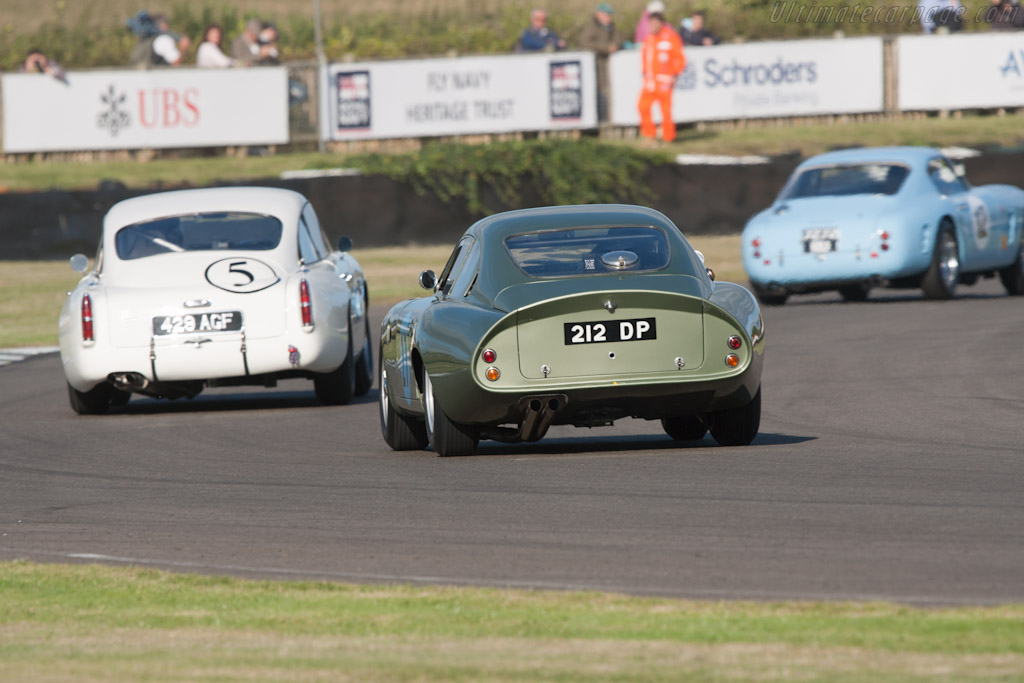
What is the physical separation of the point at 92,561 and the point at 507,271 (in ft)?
9.62

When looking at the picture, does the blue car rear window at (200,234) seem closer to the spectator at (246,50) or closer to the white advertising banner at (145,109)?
the white advertising banner at (145,109)

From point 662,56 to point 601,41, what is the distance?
195 cm

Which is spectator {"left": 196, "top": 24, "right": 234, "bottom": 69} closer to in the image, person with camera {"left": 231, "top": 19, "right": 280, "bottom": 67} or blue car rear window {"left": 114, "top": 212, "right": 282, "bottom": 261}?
person with camera {"left": 231, "top": 19, "right": 280, "bottom": 67}

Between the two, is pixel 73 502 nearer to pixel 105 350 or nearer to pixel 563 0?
pixel 105 350

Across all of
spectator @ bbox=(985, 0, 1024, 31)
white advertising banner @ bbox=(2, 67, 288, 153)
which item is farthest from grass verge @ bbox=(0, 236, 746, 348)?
spectator @ bbox=(985, 0, 1024, 31)

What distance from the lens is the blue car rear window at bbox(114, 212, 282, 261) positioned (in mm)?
13070

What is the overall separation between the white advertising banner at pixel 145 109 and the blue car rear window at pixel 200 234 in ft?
57.7

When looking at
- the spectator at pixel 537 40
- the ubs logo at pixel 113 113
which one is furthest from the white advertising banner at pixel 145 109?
the spectator at pixel 537 40

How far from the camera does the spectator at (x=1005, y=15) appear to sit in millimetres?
31734

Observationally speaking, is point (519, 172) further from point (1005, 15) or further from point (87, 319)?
point (87, 319)

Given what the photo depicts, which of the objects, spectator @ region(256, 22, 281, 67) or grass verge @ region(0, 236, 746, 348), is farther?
spectator @ region(256, 22, 281, 67)

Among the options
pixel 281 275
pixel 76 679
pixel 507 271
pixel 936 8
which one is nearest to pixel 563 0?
pixel 936 8

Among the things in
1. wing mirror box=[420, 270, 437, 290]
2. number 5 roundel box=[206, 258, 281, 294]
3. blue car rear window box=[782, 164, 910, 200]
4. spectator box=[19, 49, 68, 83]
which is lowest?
number 5 roundel box=[206, 258, 281, 294]

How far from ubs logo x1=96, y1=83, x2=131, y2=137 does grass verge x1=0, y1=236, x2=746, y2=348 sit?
19.4ft
